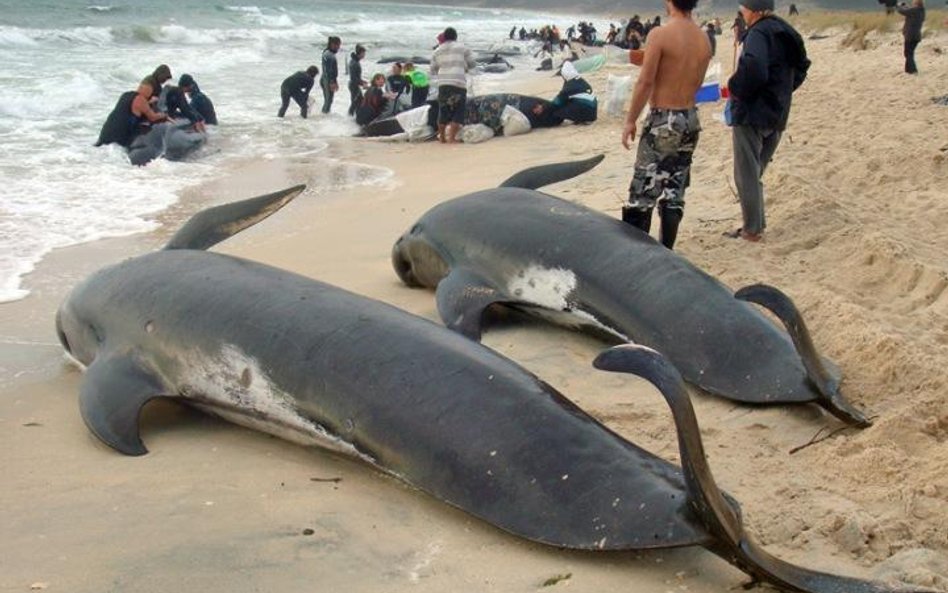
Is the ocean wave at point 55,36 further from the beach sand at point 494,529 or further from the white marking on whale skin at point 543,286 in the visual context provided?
the white marking on whale skin at point 543,286

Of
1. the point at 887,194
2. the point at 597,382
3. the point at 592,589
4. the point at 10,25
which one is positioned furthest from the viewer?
the point at 10,25

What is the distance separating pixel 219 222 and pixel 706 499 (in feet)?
12.6

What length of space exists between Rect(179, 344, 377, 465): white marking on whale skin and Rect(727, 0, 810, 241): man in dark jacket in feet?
13.4

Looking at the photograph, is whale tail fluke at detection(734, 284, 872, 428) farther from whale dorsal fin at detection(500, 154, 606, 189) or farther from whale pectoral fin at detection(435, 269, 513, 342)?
whale dorsal fin at detection(500, 154, 606, 189)

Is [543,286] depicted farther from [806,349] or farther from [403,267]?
[806,349]

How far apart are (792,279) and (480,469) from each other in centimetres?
345

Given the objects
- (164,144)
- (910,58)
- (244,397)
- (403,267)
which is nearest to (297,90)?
(164,144)

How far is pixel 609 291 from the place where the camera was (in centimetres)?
568

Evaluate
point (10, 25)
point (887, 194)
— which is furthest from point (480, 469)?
point (10, 25)

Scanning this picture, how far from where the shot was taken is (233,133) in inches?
642

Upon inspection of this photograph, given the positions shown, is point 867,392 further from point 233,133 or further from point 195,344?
point 233,133

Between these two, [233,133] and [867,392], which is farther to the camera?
[233,133]

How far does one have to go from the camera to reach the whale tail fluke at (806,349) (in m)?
4.32

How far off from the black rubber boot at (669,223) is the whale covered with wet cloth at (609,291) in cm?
81
